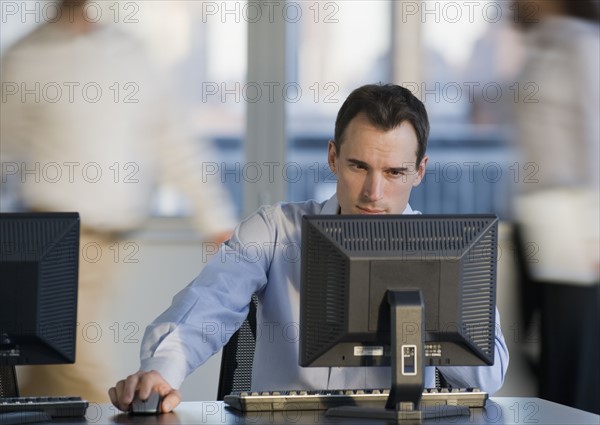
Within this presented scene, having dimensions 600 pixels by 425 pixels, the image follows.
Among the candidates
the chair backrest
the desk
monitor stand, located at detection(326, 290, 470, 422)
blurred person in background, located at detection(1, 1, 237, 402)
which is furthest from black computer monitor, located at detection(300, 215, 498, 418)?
blurred person in background, located at detection(1, 1, 237, 402)

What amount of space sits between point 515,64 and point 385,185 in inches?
81.4

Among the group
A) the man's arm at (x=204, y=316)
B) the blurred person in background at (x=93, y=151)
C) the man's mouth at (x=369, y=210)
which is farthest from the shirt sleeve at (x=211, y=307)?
the blurred person in background at (x=93, y=151)

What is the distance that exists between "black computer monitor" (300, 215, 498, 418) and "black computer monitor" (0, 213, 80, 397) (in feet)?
1.45

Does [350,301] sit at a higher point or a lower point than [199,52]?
lower

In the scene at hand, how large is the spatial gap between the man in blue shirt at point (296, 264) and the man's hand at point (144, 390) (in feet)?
0.56

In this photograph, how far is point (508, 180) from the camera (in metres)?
4.43

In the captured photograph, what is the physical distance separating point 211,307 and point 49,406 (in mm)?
439

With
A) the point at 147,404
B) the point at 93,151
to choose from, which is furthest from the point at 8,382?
the point at 93,151

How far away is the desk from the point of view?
6.81ft

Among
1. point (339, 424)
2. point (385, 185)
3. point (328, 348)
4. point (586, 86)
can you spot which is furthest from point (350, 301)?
point (586, 86)

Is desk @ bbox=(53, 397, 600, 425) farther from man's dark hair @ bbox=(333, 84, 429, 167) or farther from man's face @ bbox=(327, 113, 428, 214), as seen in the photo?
man's dark hair @ bbox=(333, 84, 429, 167)

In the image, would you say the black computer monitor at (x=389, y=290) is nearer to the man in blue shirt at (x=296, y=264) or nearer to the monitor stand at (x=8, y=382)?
the man in blue shirt at (x=296, y=264)

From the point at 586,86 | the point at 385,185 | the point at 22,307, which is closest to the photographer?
the point at 22,307

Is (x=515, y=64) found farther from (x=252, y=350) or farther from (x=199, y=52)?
(x=252, y=350)
